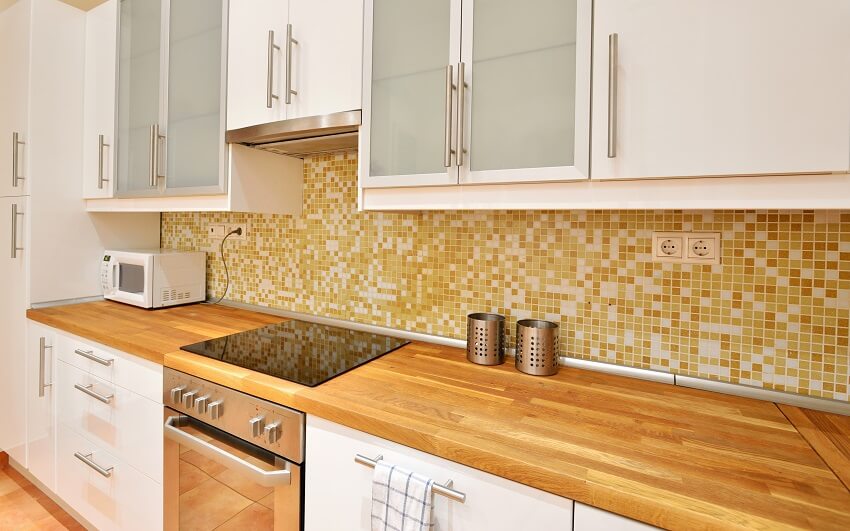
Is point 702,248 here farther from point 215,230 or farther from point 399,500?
point 215,230

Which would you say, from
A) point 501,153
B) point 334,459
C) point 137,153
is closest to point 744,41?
point 501,153

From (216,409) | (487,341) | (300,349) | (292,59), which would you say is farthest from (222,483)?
(292,59)

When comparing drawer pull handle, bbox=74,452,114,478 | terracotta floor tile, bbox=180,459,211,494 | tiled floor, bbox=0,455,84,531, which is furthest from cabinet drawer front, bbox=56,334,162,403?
tiled floor, bbox=0,455,84,531

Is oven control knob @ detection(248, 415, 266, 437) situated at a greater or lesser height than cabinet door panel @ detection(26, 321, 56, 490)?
greater

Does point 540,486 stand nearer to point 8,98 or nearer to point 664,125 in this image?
point 664,125

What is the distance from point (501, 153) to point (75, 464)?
213 cm

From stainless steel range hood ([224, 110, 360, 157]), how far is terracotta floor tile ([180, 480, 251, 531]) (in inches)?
45.0

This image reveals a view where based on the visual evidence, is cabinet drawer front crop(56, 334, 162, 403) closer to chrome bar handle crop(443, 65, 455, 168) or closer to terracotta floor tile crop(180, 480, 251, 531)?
terracotta floor tile crop(180, 480, 251, 531)

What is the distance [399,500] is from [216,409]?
66 centimetres

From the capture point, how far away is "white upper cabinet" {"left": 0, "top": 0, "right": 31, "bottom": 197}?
191 cm

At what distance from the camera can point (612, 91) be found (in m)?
0.92

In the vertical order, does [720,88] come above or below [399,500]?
above

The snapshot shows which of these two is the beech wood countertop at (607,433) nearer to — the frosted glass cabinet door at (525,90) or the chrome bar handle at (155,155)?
the frosted glass cabinet door at (525,90)

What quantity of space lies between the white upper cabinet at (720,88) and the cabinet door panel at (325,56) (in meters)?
0.73
